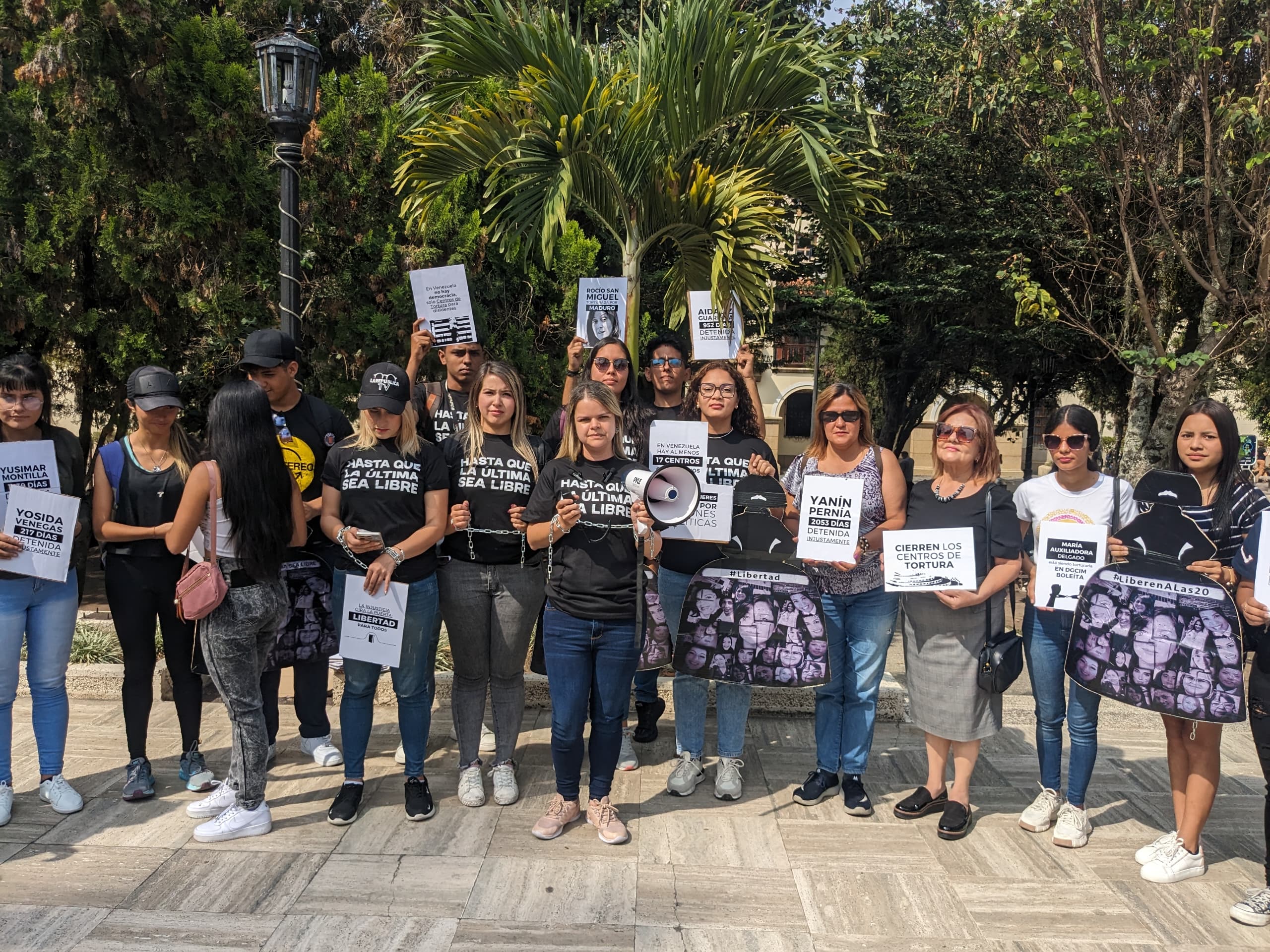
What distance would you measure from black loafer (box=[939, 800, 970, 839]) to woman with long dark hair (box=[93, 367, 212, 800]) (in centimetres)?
355

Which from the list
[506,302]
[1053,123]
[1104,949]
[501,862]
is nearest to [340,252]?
[506,302]

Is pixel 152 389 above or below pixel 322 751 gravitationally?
above

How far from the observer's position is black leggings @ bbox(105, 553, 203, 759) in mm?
4461

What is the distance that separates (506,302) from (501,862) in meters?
5.60

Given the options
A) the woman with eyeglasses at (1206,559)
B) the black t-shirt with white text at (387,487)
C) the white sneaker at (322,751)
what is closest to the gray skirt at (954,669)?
the woman with eyeglasses at (1206,559)

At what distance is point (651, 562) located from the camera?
184 inches

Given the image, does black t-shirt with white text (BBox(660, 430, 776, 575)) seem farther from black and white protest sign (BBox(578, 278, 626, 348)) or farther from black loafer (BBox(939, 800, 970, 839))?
black loafer (BBox(939, 800, 970, 839))

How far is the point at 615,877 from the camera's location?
3.93 metres

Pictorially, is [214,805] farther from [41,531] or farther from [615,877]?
[615,877]

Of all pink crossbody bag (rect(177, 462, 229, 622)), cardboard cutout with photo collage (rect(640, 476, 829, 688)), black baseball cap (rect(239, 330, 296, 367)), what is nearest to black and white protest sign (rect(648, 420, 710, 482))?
cardboard cutout with photo collage (rect(640, 476, 829, 688))

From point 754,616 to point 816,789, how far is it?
0.95 meters

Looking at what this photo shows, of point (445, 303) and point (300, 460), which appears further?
point (445, 303)

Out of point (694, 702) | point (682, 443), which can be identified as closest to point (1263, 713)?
point (694, 702)

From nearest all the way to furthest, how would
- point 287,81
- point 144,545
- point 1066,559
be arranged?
1. point 1066,559
2. point 144,545
3. point 287,81
